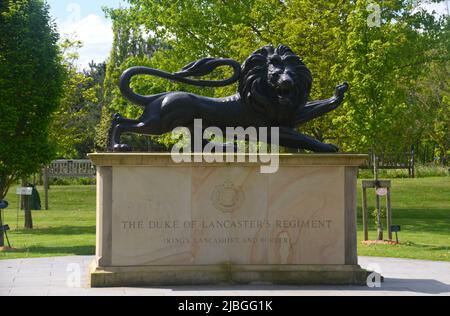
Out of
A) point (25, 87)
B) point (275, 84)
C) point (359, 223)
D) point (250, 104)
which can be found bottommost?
point (359, 223)

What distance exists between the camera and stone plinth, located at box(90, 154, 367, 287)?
10.9 m

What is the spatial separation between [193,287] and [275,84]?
3328 mm

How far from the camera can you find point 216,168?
36.2 ft

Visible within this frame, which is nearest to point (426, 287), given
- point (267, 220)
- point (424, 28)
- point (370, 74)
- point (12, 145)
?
point (267, 220)

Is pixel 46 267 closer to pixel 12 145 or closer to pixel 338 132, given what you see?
pixel 12 145

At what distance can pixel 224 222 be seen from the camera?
11.0m

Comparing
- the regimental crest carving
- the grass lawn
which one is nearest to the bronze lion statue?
the regimental crest carving

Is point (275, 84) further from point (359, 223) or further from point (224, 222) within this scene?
point (359, 223)

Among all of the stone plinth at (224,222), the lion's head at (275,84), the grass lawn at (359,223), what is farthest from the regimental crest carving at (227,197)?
the grass lawn at (359,223)

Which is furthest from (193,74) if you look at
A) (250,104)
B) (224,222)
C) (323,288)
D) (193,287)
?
(323,288)

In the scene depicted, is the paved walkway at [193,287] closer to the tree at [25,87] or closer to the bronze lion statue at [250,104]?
the bronze lion statue at [250,104]

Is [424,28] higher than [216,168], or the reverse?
[424,28]

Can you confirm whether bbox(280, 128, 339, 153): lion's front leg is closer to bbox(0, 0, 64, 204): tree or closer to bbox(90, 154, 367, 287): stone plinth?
bbox(90, 154, 367, 287): stone plinth
